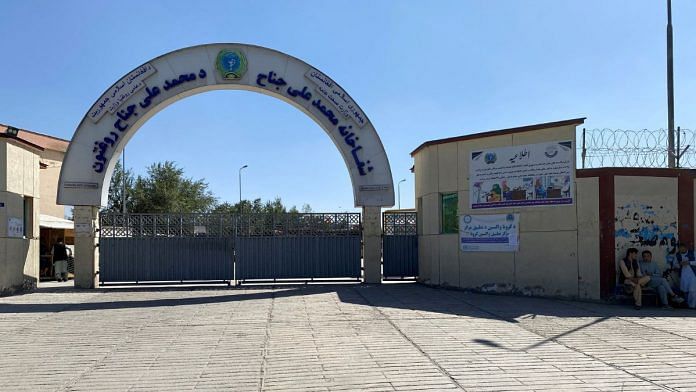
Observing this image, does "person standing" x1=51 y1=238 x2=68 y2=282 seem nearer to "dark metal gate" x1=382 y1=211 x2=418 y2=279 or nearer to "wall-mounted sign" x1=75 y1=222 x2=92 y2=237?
"wall-mounted sign" x1=75 y1=222 x2=92 y2=237

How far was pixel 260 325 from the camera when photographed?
10.6 m

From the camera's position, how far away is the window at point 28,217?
17.3 meters

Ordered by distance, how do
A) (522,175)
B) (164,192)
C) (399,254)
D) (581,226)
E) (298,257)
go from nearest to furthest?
(581,226), (522,175), (298,257), (399,254), (164,192)

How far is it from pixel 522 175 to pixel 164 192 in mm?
34511

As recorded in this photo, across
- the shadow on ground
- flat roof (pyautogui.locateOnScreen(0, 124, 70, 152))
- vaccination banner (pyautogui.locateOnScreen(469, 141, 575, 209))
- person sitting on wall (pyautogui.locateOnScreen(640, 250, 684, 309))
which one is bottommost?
the shadow on ground

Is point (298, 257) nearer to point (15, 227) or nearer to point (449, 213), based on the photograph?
point (449, 213)

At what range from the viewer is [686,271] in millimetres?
13125

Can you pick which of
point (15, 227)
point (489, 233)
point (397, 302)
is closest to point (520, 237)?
point (489, 233)

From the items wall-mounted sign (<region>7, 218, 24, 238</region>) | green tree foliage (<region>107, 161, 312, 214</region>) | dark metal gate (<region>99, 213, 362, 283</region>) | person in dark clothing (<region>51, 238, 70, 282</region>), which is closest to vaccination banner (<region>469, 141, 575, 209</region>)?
dark metal gate (<region>99, 213, 362, 283</region>)

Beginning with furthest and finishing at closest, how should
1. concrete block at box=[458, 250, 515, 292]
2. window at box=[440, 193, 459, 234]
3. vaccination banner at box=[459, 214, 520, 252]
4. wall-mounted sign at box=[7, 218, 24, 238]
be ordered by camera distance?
window at box=[440, 193, 459, 234] < wall-mounted sign at box=[7, 218, 24, 238] < concrete block at box=[458, 250, 515, 292] < vaccination banner at box=[459, 214, 520, 252]

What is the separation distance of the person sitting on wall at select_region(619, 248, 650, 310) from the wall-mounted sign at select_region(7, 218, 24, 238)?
15.5m

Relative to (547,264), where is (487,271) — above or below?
below

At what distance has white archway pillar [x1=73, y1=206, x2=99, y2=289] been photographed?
17.1 m

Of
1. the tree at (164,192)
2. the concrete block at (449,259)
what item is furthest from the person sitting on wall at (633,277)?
the tree at (164,192)
